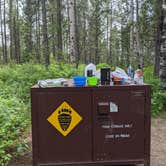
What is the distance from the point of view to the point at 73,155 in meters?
3.33

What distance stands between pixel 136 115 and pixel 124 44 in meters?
18.2

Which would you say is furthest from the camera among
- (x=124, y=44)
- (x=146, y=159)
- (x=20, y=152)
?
(x=124, y=44)

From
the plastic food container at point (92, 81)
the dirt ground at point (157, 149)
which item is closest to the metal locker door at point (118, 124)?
the plastic food container at point (92, 81)

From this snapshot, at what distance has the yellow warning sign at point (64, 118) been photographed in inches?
126

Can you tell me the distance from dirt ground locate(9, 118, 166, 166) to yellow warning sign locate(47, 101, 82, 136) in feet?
3.01

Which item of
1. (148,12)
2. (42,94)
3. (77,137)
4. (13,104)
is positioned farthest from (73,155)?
(148,12)

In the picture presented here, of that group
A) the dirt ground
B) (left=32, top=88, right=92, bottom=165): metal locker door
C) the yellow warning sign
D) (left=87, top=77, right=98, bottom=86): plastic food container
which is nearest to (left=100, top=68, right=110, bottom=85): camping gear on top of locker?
(left=87, top=77, right=98, bottom=86): plastic food container

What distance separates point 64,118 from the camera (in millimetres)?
3215

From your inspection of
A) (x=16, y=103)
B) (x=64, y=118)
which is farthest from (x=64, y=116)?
(x=16, y=103)

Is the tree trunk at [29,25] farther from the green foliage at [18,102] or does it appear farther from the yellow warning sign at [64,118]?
the yellow warning sign at [64,118]

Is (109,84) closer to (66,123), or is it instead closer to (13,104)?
(66,123)

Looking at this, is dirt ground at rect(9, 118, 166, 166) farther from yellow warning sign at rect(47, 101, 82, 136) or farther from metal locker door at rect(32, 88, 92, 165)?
yellow warning sign at rect(47, 101, 82, 136)

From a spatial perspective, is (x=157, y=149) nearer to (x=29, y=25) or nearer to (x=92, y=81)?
(x=92, y=81)

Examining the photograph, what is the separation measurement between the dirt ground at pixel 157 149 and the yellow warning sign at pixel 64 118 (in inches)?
36.1
